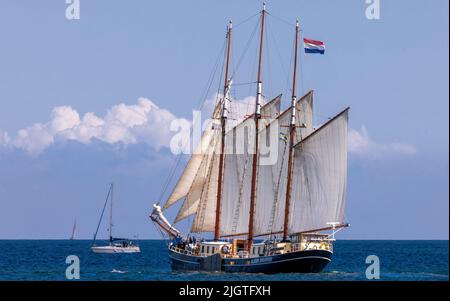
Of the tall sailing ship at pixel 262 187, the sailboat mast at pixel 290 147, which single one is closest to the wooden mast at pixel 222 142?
the tall sailing ship at pixel 262 187

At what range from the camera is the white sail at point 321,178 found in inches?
3334

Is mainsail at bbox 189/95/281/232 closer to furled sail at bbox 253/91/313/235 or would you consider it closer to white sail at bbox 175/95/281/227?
white sail at bbox 175/95/281/227

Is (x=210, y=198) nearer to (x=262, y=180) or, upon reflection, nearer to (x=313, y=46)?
(x=262, y=180)

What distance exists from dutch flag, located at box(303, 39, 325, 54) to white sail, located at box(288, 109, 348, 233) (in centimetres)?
591

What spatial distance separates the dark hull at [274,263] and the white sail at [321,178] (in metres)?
3.05

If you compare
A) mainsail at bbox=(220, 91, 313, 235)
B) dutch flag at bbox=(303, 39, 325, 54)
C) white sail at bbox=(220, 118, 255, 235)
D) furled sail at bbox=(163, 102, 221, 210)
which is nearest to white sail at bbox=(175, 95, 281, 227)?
furled sail at bbox=(163, 102, 221, 210)

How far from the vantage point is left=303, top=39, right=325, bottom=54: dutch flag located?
8475cm

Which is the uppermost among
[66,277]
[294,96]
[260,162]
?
[294,96]

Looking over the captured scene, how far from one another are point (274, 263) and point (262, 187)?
26.5 ft

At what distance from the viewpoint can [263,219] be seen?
88.9 meters

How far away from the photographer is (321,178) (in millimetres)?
85688

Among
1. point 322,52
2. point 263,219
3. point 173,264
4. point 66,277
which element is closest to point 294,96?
point 322,52
